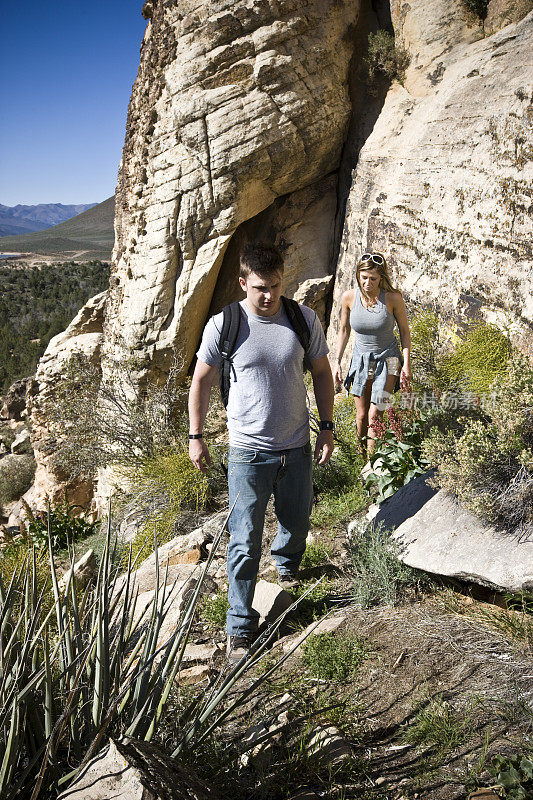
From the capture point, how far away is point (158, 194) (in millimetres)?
7352

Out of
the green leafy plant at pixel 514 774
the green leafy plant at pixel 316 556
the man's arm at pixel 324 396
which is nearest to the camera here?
the green leafy plant at pixel 514 774

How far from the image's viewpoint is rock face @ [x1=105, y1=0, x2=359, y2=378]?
665cm

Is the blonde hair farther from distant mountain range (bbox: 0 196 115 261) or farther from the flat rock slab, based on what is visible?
distant mountain range (bbox: 0 196 115 261)

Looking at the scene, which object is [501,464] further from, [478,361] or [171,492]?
[171,492]

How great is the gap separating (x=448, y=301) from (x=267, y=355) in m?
3.20

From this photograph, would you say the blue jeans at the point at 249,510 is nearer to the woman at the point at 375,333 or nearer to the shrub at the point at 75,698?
the shrub at the point at 75,698

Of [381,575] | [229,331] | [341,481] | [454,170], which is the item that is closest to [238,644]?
[381,575]

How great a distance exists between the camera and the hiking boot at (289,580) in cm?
340

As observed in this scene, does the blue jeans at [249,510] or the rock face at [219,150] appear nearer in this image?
the blue jeans at [249,510]

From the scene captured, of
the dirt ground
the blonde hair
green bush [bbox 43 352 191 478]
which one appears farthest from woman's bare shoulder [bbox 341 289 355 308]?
green bush [bbox 43 352 191 478]

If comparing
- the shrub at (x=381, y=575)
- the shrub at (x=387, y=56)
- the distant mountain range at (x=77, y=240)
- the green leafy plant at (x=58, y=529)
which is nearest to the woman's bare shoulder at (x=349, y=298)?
the shrub at (x=381, y=575)

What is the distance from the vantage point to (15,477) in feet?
62.3

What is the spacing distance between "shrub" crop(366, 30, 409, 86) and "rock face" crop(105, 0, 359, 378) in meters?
0.38

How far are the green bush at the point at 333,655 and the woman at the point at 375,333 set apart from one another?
6.36 ft
